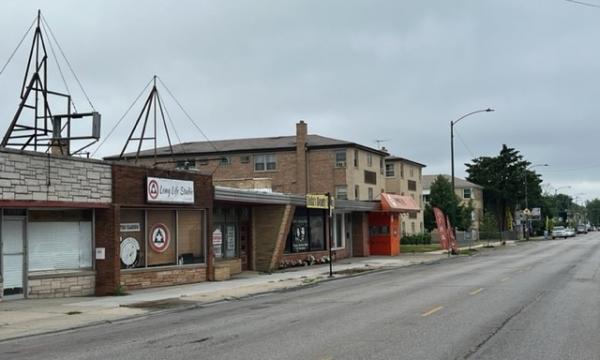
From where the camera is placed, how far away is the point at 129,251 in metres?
22.2

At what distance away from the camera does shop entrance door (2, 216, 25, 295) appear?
60.6 ft

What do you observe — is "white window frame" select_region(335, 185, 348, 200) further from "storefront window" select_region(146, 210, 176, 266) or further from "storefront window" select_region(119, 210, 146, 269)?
"storefront window" select_region(119, 210, 146, 269)

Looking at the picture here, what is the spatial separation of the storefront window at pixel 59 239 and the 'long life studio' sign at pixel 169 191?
2.28 m

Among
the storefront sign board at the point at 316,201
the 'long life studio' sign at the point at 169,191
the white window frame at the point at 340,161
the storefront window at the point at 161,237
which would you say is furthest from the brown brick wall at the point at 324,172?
the 'long life studio' sign at the point at 169,191

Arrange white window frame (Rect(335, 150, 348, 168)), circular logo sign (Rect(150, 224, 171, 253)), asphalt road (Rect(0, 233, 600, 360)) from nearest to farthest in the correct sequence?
1. asphalt road (Rect(0, 233, 600, 360))
2. circular logo sign (Rect(150, 224, 171, 253))
3. white window frame (Rect(335, 150, 348, 168))

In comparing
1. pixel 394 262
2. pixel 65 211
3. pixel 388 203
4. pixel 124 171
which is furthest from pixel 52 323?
pixel 388 203

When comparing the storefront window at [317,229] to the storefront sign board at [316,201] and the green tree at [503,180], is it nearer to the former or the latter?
the storefront sign board at [316,201]

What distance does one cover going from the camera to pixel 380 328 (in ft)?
39.2

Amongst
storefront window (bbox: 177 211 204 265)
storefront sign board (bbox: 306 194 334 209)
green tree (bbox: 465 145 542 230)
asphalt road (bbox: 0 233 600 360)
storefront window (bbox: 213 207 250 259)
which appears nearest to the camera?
asphalt road (bbox: 0 233 600 360)

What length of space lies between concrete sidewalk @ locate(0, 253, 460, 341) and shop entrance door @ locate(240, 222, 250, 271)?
3511 mm

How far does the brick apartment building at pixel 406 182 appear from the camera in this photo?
67.4 m

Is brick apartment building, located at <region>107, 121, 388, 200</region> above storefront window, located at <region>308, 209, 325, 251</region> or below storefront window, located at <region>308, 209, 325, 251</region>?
above

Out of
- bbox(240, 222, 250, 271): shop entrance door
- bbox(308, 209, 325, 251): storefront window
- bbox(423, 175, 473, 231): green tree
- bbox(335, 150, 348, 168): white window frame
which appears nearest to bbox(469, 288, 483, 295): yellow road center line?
bbox(240, 222, 250, 271): shop entrance door

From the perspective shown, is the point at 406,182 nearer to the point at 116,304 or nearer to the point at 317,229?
the point at 317,229
